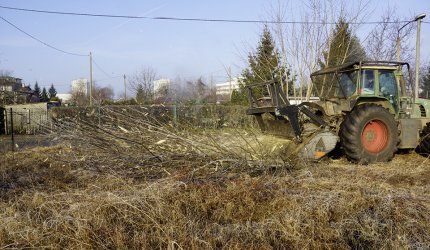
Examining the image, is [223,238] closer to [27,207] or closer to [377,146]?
[27,207]

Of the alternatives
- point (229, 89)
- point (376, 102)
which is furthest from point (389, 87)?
point (229, 89)

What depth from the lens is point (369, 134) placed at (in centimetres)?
749

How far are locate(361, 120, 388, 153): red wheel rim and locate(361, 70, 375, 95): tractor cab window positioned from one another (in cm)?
68

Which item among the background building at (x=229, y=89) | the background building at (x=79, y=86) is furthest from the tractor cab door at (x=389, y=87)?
the background building at (x=79, y=86)

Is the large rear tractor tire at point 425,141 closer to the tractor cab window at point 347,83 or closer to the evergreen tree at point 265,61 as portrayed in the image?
the tractor cab window at point 347,83

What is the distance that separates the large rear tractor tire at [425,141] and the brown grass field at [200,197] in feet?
2.01

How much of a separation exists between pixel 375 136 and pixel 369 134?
176 mm

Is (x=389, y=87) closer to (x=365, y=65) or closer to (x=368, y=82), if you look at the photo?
(x=368, y=82)

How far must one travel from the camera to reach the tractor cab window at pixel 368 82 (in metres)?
7.76

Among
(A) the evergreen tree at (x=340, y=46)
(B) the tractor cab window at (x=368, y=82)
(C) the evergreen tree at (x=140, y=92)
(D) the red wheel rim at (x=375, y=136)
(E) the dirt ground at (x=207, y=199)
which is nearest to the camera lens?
(E) the dirt ground at (x=207, y=199)

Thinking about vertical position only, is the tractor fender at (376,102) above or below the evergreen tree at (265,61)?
below

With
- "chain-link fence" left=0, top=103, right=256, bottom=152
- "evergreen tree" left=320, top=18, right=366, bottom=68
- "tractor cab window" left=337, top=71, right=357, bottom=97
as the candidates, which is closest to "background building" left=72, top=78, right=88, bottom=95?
"chain-link fence" left=0, top=103, right=256, bottom=152

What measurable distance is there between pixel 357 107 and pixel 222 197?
4076 millimetres

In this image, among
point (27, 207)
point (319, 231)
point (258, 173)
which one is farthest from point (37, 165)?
point (319, 231)
